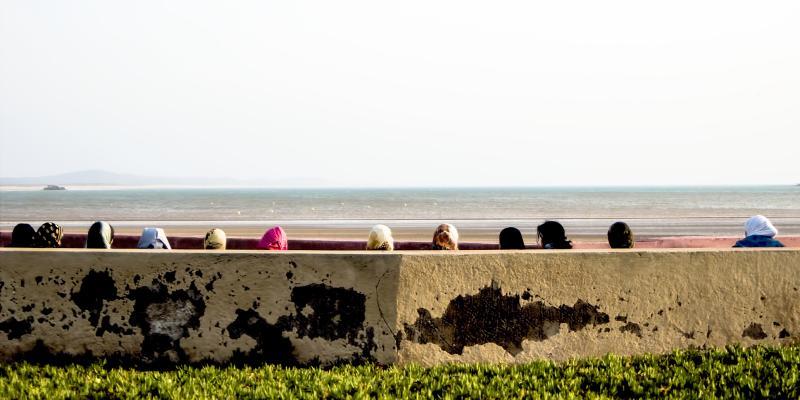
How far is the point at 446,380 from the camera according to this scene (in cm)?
414

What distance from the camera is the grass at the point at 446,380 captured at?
396 cm

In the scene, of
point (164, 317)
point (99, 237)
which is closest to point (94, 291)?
point (164, 317)

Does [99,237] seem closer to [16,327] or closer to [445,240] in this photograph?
[16,327]

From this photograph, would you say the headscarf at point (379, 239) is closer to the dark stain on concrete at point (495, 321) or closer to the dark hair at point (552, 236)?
the dark hair at point (552, 236)

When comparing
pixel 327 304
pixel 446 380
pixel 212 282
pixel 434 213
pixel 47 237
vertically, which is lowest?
pixel 434 213

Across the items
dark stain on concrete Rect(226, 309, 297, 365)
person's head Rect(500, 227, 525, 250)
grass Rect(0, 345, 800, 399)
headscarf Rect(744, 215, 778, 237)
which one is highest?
headscarf Rect(744, 215, 778, 237)

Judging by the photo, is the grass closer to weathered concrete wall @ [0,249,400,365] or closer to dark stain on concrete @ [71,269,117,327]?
weathered concrete wall @ [0,249,400,365]

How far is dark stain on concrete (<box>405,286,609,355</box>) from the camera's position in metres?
4.48

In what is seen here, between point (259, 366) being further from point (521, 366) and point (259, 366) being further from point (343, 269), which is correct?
point (521, 366)

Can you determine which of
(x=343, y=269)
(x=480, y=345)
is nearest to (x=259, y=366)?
(x=343, y=269)

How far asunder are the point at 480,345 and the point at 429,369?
0.40 m

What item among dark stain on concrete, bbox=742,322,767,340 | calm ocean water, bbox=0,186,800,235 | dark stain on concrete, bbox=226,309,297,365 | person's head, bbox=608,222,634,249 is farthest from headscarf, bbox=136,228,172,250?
calm ocean water, bbox=0,186,800,235

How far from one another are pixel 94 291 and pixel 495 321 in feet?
8.81

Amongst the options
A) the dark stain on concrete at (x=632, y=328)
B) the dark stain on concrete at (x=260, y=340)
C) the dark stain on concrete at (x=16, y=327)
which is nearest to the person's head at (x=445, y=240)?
the dark stain on concrete at (x=632, y=328)
